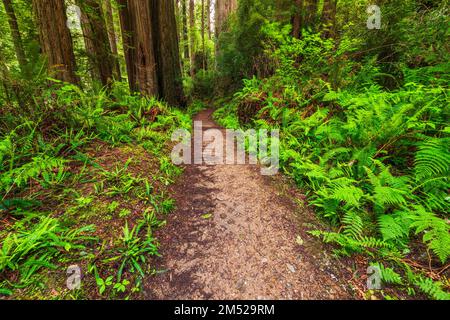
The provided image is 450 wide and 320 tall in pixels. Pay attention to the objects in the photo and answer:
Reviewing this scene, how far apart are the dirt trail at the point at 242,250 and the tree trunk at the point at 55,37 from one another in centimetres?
367

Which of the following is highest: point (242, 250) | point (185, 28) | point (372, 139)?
point (185, 28)

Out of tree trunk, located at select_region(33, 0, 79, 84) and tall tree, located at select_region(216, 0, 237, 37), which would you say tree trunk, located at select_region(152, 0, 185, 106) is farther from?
tall tree, located at select_region(216, 0, 237, 37)

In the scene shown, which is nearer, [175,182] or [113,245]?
[113,245]

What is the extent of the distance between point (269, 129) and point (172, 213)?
121 inches

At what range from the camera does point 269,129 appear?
4.77 m

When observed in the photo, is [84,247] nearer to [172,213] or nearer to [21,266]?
[21,266]

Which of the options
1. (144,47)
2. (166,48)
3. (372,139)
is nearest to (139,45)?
(144,47)

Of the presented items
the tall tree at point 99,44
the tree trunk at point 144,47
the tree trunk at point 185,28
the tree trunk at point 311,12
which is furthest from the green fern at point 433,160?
the tree trunk at point 185,28

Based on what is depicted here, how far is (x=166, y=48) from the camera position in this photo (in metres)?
7.16

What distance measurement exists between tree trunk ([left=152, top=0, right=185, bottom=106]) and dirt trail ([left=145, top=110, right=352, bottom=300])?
5.30 metres

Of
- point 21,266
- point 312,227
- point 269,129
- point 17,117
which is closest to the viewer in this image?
point 21,266

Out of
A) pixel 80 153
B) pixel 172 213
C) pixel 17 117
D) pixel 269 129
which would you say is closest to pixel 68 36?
pixel 17 117

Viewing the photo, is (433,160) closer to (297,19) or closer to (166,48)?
(297,19)

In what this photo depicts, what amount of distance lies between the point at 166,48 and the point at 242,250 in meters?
7.41
